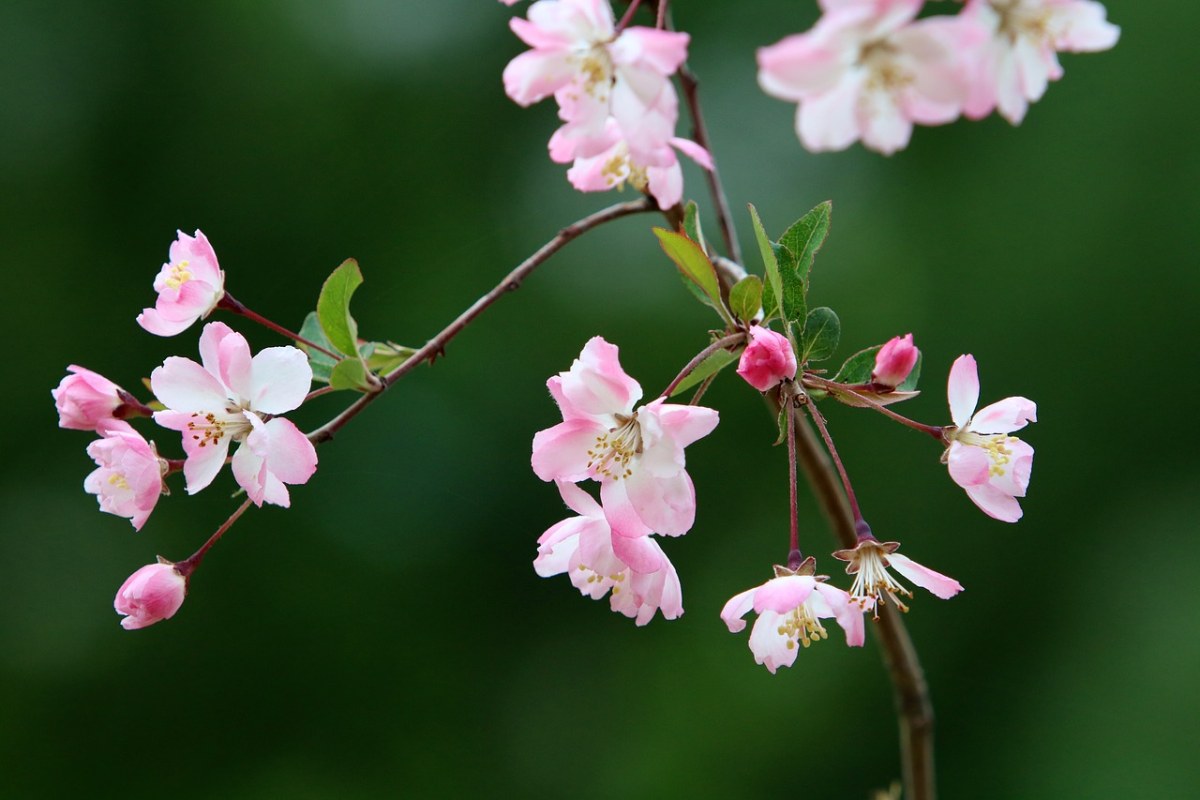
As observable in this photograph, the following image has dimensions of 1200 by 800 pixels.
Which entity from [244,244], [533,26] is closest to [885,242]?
[244,244]

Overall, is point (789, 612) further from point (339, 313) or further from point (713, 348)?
point (339, 313)

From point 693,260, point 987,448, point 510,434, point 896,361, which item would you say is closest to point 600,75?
point 693,260

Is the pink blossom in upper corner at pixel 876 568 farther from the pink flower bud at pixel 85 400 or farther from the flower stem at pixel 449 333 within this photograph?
the pink flower bud at pixel 85 400

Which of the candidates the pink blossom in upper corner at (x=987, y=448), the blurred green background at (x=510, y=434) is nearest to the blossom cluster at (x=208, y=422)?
the pink blossom in upper corner at (x=987, y=448)

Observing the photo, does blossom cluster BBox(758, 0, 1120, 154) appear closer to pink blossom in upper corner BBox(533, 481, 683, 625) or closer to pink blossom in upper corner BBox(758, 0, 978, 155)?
pink blossom in upper corner BBox(758, 0, 978, 155)

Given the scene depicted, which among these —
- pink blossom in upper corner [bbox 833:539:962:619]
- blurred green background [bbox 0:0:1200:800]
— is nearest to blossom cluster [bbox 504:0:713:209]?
pink blossom in upper corner [bbox 833:539:962:619]
